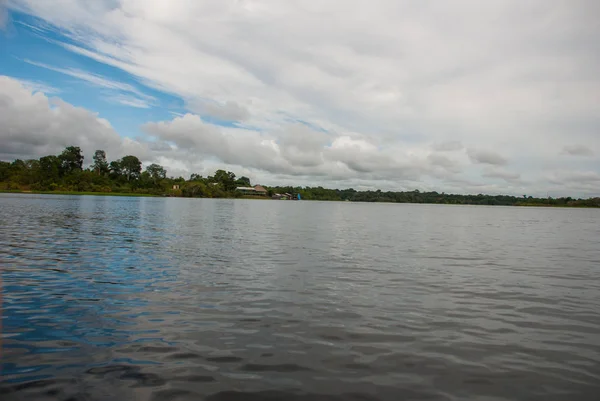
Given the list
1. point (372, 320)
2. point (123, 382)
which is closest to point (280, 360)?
point (123, 382)

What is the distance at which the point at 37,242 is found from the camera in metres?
30.1

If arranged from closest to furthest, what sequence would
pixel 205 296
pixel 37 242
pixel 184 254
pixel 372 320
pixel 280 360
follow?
pixel 280 360
pixel 372 320
pixel 205 296
pixel 184 254
pixel 37 242

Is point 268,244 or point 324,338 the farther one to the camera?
point 268,244

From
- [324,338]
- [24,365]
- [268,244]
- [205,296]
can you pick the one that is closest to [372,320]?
[324,338]

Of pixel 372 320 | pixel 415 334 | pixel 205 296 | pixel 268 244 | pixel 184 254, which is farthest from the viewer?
pixel 268 244

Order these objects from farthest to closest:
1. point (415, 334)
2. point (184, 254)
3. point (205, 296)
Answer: point (184, 254), point (205, 296), point (415, 334)

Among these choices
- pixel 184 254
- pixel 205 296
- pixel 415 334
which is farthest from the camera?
pixel 184 254

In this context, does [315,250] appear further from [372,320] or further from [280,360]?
[280,360]

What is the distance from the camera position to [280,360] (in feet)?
32.4

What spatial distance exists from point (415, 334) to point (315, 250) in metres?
19.6

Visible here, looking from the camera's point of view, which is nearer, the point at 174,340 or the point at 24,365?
the point at 24,365

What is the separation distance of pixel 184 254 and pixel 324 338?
17769 millimetres

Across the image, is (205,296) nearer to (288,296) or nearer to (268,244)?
(288,296)

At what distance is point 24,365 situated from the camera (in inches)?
358
